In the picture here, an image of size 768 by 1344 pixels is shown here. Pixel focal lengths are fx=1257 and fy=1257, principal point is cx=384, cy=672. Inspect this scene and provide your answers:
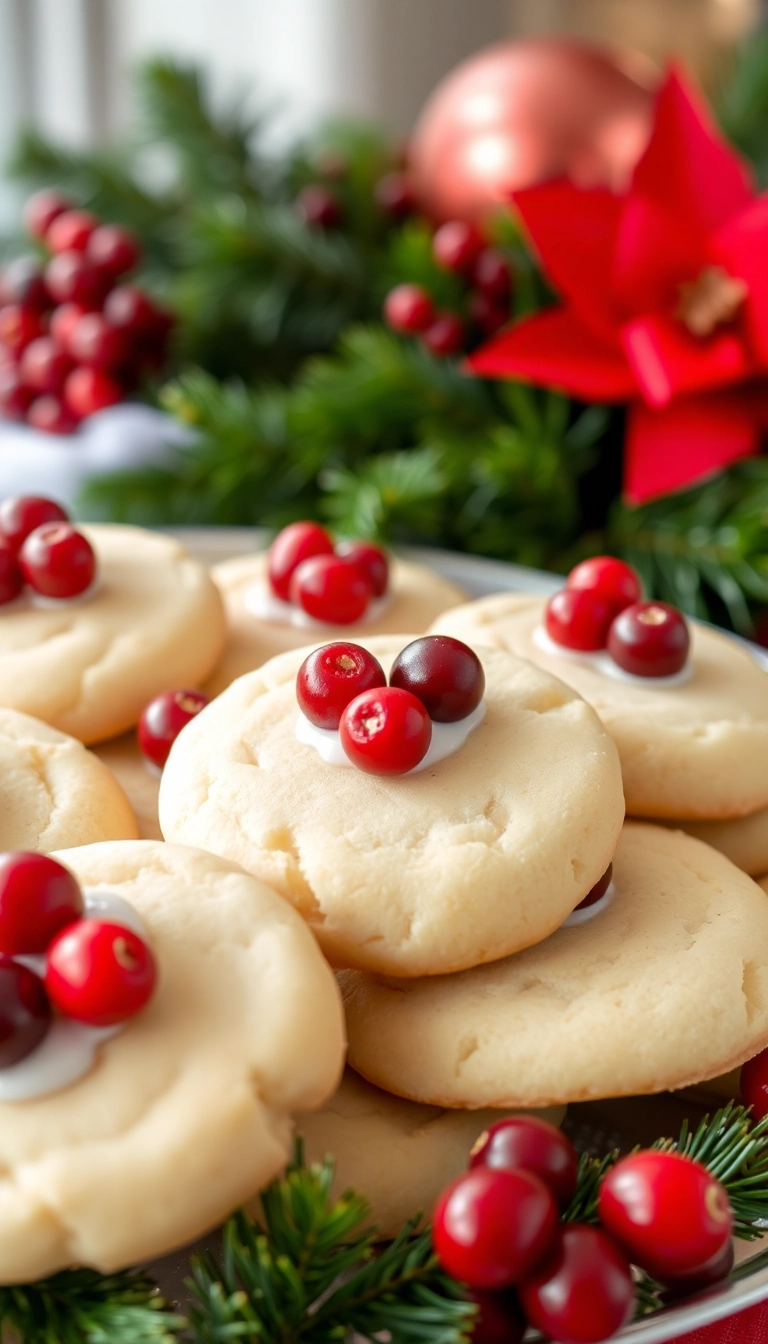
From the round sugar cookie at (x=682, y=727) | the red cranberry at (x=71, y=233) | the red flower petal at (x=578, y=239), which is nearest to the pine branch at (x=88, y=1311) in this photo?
the round sugar cookie at (x=682, y=727)

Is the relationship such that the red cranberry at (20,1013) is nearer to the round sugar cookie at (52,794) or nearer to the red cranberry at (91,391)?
the round sugar cookie at (52,794)

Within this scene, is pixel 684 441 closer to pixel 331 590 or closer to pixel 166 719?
pixel 331 590

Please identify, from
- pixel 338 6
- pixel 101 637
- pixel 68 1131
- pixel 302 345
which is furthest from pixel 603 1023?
pixel 338 6

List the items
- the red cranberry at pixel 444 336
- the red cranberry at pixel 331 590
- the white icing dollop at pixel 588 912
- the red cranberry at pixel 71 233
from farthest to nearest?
the red cranberry at pixel 71 233 < the red cranberry at pixel 444 336 < the red cranberry at pixel 331 590 < the white icing dollop at pixel 588 912

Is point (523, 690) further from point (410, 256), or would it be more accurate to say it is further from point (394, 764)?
point (410, 256)

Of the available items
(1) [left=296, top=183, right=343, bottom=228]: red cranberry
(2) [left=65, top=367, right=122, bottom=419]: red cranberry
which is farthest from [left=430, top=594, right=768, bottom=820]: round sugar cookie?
(1) [left=296, top=183, right=343, bottom=228]: red cranberry

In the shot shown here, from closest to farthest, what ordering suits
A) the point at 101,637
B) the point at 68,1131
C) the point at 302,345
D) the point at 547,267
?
the point at 68,1131 < the point at 101,637 < the point at 547,267 < the point at 302,345
